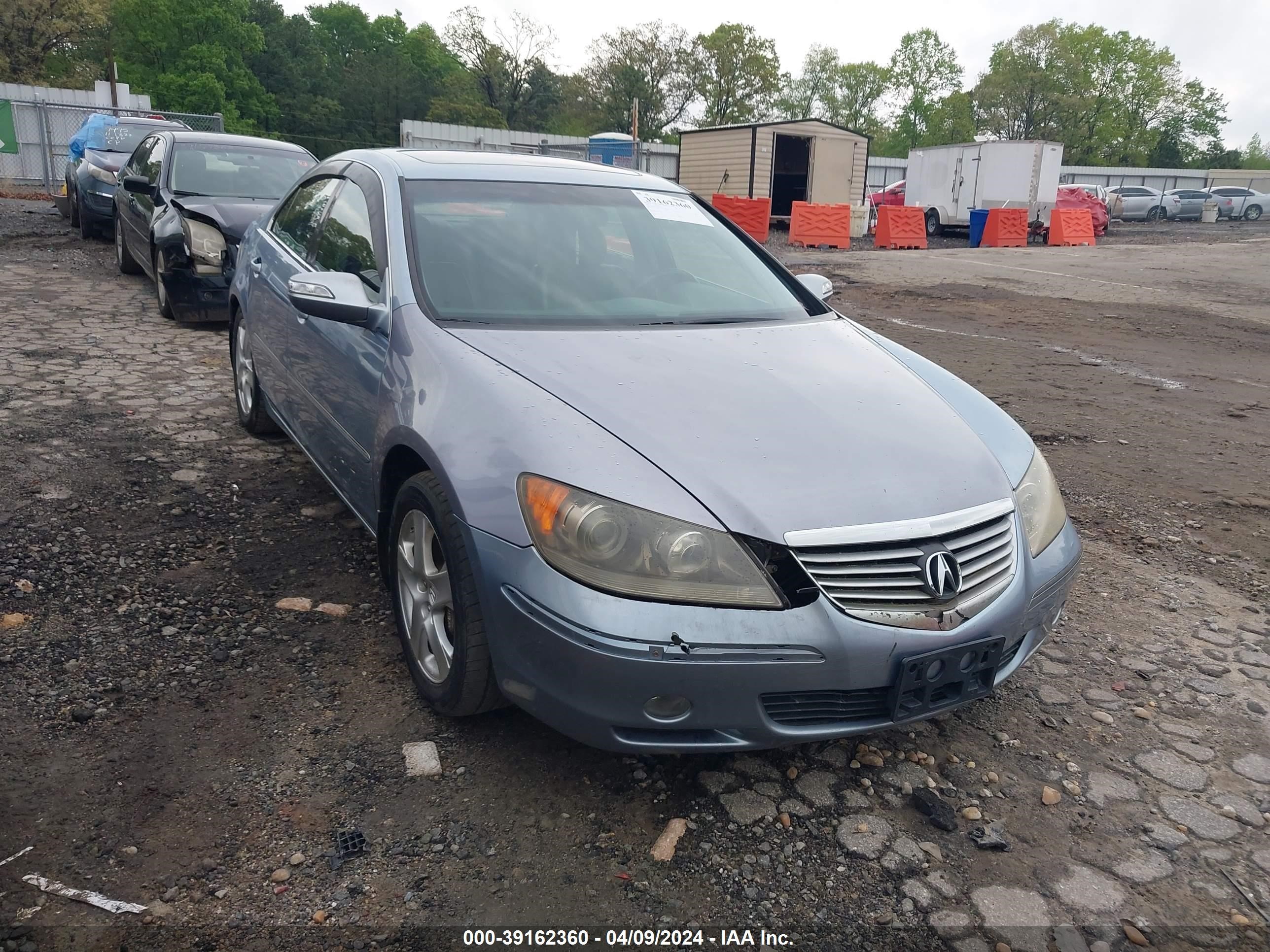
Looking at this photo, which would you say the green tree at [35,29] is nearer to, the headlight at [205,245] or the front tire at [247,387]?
the headlight at [205,245]

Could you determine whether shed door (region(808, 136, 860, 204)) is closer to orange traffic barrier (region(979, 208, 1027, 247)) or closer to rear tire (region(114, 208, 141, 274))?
orange traffic barrier (region(979, 208, 1027, 247))

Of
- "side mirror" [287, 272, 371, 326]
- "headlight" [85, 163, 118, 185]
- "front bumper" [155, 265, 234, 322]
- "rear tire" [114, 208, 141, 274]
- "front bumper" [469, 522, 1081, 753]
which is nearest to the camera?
"front bumper" [469, 522, 1081, 753]

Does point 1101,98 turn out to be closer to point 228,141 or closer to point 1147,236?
point 1147,236

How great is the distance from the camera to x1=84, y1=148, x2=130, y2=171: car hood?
12.4m

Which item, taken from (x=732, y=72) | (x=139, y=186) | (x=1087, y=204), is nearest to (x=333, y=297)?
(x=139, y=186)

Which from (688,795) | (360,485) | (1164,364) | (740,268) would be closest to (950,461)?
(688,795)

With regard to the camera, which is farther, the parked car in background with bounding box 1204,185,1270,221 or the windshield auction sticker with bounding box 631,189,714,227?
the parked car in background with bounding box 1204,185,1270,221

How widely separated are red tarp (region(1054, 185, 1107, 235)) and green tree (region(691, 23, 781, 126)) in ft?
141

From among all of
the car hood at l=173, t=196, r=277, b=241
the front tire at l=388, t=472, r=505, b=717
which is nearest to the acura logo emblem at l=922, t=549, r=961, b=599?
the front tire at l=388, t=472, r=505, b=717

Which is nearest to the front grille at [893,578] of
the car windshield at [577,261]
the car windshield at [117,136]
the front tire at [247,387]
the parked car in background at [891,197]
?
the car windshield at [577,261]

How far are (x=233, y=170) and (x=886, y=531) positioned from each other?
7929 mm

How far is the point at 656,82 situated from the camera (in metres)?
69.4

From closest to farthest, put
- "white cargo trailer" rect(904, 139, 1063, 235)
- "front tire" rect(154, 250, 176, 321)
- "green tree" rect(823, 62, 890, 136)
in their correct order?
"front tire" rect(154, 250, 176, 321) < "white cargo trailer" rect(904, 139, 1063, 235) < "green tree" rect(823, 62, 890, 136)

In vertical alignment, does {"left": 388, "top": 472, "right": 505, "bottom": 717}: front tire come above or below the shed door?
below
